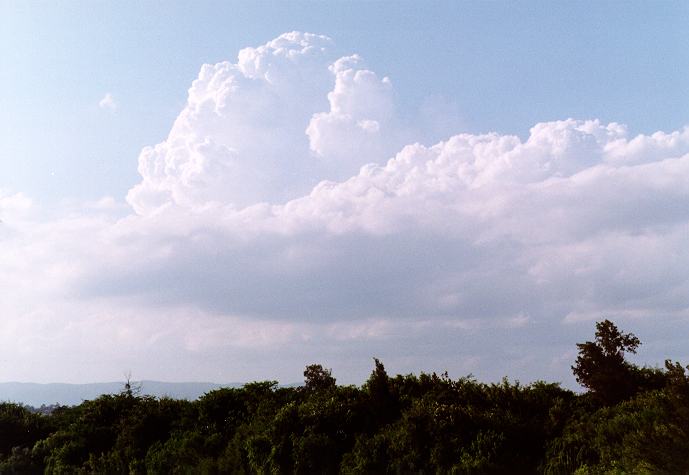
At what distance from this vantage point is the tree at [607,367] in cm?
1889

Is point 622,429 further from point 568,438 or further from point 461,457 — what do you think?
point 461,457

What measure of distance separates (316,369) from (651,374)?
75.3ft

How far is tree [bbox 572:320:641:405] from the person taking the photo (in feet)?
62.0

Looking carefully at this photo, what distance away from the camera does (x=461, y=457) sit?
17203mm

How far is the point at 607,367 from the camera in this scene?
19062 mm

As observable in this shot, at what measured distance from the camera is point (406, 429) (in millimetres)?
18594

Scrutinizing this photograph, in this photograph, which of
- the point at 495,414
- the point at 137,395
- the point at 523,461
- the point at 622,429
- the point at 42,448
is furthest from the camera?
the point at 137,395

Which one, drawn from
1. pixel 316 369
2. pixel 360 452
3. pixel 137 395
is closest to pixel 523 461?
pixel 360 452

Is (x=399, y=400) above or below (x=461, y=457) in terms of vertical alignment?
above

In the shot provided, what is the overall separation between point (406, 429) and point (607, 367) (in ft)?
20.0

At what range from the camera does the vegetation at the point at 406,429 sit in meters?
15.7

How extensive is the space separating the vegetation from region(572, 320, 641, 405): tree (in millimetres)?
31

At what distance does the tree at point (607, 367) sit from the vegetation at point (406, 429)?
3 cm

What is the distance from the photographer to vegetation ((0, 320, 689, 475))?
15719 mm
